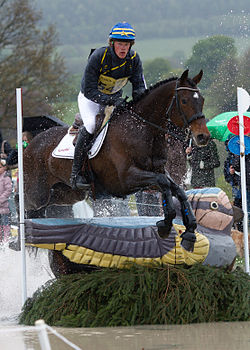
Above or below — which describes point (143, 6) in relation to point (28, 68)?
above

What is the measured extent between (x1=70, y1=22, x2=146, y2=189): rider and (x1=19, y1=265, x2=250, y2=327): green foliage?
114 centimetres

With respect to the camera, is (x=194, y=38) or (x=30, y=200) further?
(x=194, y=38)

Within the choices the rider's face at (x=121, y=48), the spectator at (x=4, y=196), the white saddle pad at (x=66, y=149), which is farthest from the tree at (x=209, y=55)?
the rider's face at (x=121, y=48)

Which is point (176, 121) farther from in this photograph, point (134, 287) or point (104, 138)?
point (134, 287)


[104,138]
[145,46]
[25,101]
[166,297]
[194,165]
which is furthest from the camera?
[145,46]

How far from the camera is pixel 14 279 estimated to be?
7.98 metres

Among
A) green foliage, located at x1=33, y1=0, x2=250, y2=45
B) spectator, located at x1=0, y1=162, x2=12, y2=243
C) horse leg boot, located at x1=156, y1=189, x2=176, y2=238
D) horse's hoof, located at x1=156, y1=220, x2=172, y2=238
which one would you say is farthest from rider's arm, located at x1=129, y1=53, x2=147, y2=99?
green foliage, located at x1=33, y1=0, x2=250, y2=45

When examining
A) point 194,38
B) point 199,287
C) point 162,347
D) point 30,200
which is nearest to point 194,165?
point 30,200

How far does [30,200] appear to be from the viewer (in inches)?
309

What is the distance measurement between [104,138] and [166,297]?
1.52 meters

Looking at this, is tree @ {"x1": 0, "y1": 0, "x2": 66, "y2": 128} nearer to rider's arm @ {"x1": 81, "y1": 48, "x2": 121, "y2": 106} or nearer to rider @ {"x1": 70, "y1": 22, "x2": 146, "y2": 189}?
rider @ {"x1": 70, "y1": 22, "x2": 146, "y2": 189}

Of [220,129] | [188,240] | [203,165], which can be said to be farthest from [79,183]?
[220,129]

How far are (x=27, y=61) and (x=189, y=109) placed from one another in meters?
24.8

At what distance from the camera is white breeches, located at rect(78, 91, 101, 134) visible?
6508 millimetres
